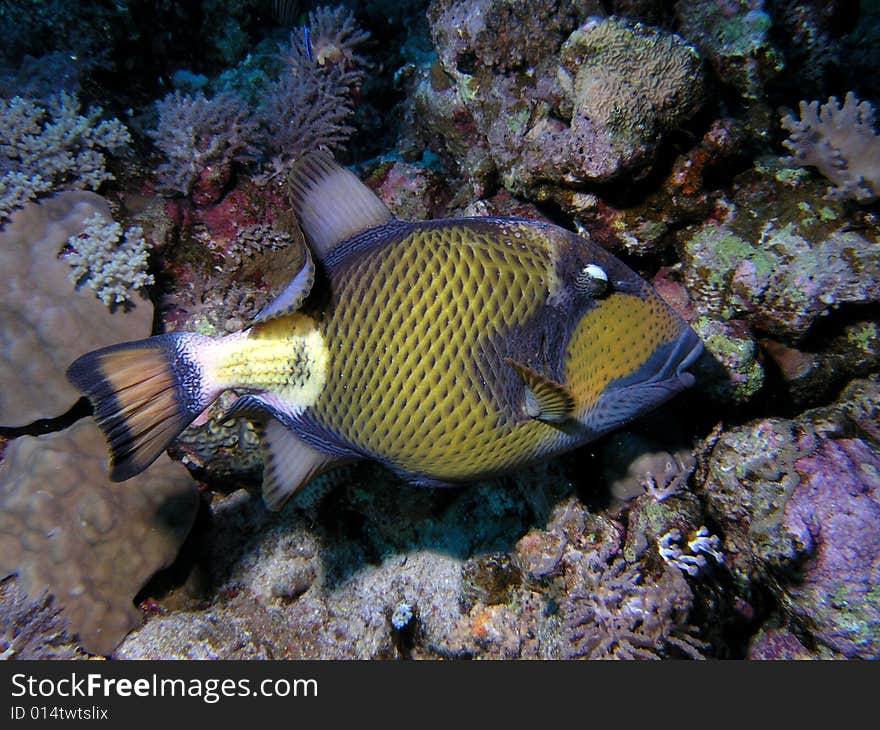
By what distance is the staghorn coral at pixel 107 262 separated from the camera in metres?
2.97

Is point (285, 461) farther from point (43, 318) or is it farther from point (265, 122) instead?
point (265, 122)

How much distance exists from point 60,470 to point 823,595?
4.05 meters

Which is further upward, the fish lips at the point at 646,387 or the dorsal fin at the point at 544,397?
the dorsal fin at the point at 544,397

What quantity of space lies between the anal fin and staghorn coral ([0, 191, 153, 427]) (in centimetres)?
156

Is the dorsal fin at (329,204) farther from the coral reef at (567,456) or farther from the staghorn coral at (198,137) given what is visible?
the staghorn coral at (198,137)

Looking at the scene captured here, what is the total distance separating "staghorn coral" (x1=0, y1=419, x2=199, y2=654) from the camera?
264cm

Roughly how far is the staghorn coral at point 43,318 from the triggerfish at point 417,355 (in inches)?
53.1

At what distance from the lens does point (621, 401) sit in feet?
6.74

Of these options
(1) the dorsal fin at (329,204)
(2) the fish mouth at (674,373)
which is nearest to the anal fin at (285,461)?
(1) the dorsal fin at (329,204)


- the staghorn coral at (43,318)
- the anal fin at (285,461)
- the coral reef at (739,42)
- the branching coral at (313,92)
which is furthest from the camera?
the branching coral at (313,92)

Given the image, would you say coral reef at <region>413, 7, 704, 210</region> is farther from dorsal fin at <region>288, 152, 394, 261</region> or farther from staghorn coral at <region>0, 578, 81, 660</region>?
staghorn coral at <region>0, 578, 81, 660</region>

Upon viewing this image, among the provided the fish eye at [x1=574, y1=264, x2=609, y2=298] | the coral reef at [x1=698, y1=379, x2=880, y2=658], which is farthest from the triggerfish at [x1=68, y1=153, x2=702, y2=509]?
the coral reef at [x1=698, y1=379, x2=880, y2=658]

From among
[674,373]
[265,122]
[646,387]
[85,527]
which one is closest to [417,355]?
[646,387]

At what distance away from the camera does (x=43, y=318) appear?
2.94 meters
